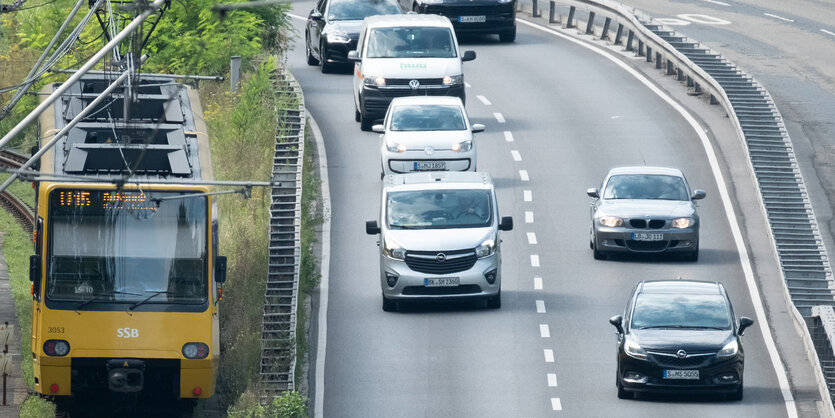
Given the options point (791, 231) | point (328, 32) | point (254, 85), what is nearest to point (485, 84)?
point (328, 32)

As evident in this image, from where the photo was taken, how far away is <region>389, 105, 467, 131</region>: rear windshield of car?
3378 cm

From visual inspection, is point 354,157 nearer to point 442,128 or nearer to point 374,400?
point 442,128

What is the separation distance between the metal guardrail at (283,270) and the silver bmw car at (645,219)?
537 cm

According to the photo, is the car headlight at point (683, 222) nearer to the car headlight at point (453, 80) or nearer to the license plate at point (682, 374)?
the license plate at point (682, 374)

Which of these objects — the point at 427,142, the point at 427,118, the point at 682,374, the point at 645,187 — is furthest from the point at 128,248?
the point at 427,118

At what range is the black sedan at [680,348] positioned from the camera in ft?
77.9

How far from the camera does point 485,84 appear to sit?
4388 cm

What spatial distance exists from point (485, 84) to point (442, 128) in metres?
10.3

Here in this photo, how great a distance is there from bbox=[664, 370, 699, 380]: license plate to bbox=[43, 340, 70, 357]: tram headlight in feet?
26.7

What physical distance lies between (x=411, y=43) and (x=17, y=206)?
9831 millimetres

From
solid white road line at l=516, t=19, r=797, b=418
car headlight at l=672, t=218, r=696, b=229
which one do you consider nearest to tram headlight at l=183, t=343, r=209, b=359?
solid white road line at l=516, t=19, r=797, b=418

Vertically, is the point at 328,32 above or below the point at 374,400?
above

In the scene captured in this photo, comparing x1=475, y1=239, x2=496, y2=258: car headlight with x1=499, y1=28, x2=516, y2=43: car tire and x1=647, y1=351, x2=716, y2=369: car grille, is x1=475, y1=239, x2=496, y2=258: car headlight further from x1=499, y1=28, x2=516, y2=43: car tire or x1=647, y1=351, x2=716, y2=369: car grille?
x1=499, y1=28, x2=516, y2=43: car tire

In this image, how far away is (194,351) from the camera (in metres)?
22.4
